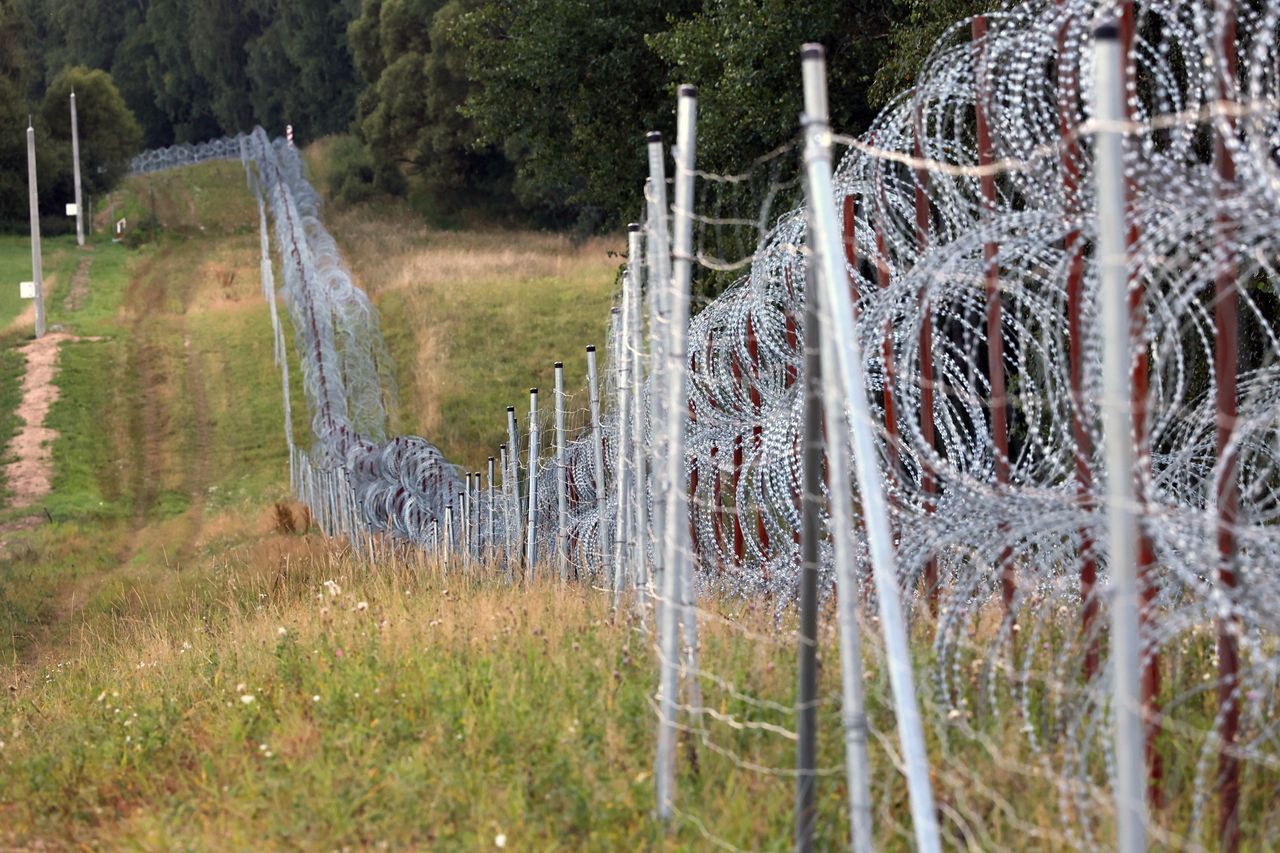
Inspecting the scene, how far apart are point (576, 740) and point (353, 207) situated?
50388 millimetres

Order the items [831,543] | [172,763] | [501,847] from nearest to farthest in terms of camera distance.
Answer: [501,847], [172,763], [831,543]

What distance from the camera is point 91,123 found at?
184ft

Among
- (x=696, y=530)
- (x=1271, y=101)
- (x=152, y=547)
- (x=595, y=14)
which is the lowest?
(x=152, y=547)

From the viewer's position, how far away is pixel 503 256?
39812 mm

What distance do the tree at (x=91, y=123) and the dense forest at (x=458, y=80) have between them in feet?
0.28

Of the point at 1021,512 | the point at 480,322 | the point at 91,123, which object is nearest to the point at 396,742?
the point at 1021,512

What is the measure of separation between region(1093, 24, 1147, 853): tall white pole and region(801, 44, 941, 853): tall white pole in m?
0.60

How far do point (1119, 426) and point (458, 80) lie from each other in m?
46.1

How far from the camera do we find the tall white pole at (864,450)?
3.74m

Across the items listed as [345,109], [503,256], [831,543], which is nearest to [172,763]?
[831,543]

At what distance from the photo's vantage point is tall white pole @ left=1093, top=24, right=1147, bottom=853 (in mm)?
3107

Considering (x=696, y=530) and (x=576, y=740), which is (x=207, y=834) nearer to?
(x=576, y=740)

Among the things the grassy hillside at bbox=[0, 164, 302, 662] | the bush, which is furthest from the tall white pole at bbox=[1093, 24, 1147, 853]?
the bush

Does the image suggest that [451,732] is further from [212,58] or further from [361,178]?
[212,58]
